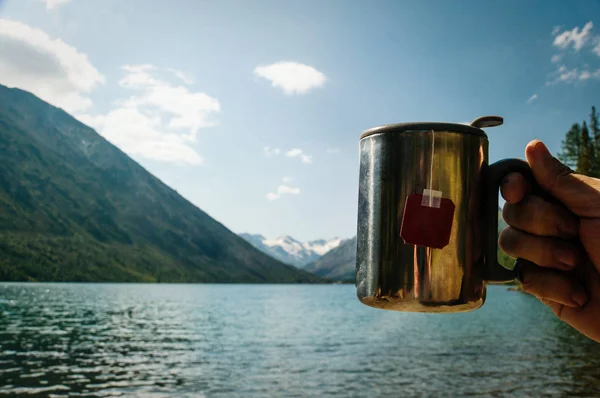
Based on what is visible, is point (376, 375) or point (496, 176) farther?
point (376, 375)

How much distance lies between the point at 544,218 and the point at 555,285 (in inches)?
10.9

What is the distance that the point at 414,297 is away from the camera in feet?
6.33

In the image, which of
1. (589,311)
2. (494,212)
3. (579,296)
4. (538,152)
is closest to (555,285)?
(579,296)

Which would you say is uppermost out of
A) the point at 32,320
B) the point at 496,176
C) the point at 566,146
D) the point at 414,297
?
the point at 566,146

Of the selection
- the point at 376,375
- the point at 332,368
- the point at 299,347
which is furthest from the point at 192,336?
the point at 376,375

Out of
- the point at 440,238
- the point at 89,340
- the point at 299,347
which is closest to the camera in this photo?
the point at 440,238

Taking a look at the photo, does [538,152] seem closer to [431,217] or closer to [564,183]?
[564,183]

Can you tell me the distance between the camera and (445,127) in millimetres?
1976

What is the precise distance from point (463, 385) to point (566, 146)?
73586mm

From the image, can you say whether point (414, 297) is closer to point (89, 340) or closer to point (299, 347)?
point (299, 347)

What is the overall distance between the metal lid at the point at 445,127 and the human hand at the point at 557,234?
0.57ft

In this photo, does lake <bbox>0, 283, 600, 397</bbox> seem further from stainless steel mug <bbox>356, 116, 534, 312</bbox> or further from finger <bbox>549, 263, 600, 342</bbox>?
stainless steel mug <bbox>356, 116, 534, 312</bbox>

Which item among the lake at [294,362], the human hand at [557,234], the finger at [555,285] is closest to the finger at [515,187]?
the human hand at [557,234]

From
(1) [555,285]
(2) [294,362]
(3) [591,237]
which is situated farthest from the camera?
(2) [294,362]
